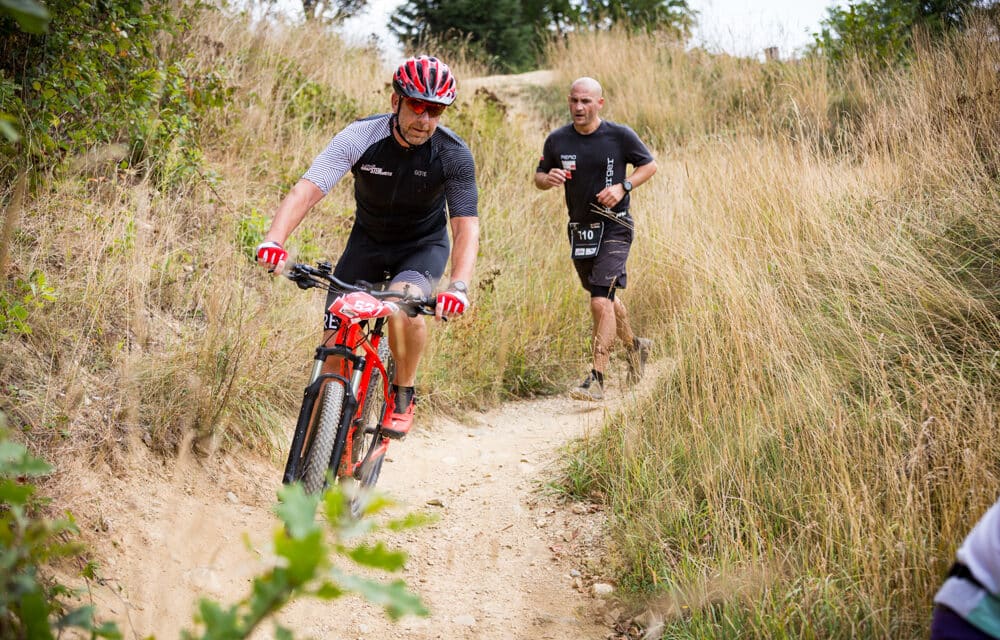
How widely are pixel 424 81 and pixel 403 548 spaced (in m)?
2.37

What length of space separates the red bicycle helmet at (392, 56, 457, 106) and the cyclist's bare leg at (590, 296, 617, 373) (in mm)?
2725

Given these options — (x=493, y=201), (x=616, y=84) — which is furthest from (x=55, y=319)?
(x=616, y=84)

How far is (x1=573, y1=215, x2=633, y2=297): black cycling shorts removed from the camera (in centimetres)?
623

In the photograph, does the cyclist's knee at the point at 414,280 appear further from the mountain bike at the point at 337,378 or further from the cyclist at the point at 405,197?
the mountain bike at the point at 337,378

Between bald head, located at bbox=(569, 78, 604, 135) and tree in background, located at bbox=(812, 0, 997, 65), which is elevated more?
tree in background, located at bbox=(812, 0, 997, 65)

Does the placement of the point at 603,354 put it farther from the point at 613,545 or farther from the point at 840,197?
the point at 613,545

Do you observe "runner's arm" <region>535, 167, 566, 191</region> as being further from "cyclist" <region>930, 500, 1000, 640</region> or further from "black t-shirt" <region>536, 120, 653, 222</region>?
"cyclist" <region>930, 500, 1000, 640</region>

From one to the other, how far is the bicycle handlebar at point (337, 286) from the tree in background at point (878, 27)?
7.37 meters

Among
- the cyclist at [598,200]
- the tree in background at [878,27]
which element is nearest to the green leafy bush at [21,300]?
the cyclist at [598,200]

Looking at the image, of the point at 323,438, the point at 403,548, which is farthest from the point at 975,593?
the point at 403,548

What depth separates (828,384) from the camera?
3.67 meters

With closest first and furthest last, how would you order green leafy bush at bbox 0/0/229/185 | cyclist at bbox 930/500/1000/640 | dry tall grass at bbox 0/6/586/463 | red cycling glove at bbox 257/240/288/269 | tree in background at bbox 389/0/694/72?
1. cyclist at bbox 930/500/1000/640
2. red cycling glove at bbox 257/240/288/269
3. dry tall grass at bbox 0/6/586/463
4. green leafy bush at bbox 0/0/229/185
5. tree in background at bbox 389/0/694/72

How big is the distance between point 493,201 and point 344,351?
5.42 m

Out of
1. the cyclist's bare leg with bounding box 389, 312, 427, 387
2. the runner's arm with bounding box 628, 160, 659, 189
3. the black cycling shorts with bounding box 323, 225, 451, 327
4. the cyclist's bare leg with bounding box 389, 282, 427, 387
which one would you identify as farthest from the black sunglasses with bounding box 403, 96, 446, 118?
the runner's arm with bounding box 628, 160, 659, 189
